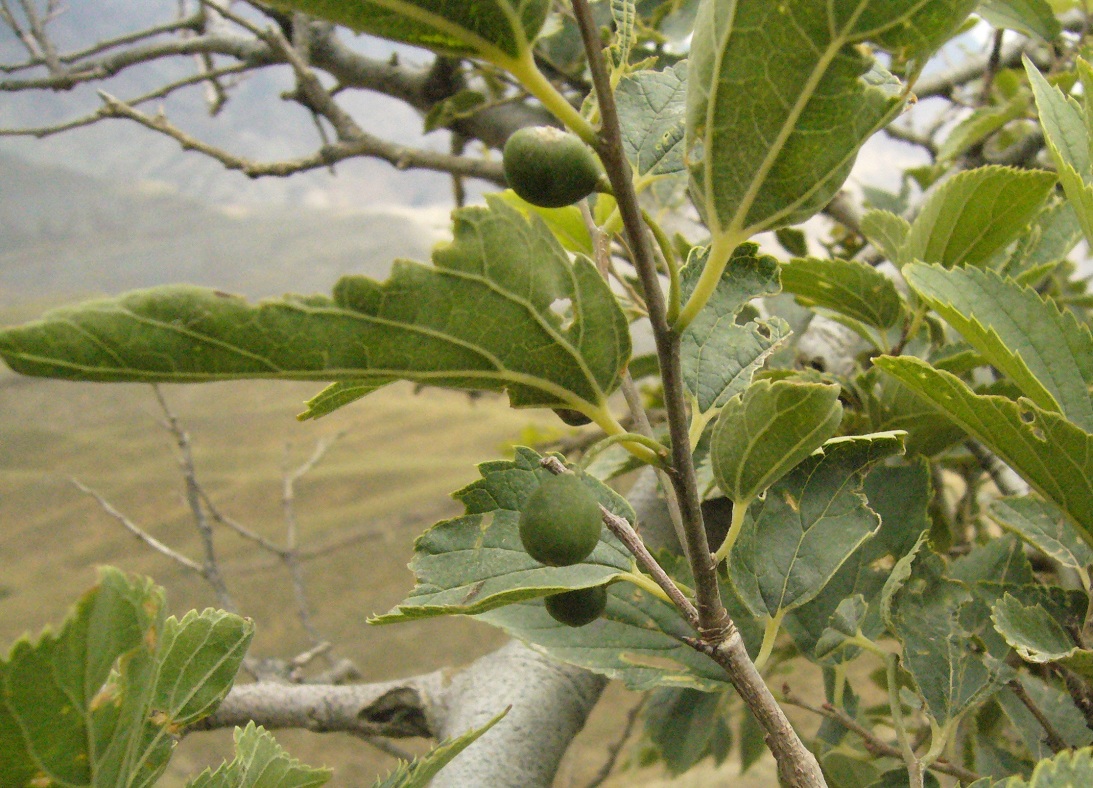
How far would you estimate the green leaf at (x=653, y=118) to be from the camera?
0.58 metres

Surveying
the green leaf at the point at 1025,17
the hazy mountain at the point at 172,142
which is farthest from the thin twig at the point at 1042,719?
the hazy mountain at the point at 172,142

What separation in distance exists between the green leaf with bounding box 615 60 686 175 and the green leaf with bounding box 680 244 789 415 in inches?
3.4

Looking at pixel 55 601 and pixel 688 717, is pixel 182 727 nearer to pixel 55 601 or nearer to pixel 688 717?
pixel 688 717

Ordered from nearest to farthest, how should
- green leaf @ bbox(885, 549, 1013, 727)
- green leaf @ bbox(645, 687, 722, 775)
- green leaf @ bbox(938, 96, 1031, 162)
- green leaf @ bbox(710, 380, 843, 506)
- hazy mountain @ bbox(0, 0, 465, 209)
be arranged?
green leaf @ bbox(710, 380, 843, 506)
green leaf @ bbox(885, 549, 1013, 727)
green leaf @ bbox(645, 687, 722, 775)
green leaf @ bbox(938, 96, 1031, 162)
hazy mountain @ bbox(0, 0, 465, 209)

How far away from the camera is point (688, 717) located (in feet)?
3.24

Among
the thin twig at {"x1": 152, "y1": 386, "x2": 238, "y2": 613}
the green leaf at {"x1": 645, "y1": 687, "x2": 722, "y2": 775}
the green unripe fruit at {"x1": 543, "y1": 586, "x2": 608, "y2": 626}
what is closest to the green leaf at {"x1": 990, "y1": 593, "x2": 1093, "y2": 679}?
the green unripe fruit at {"x1": 543, "y1": 586, "x2": 608, "y2": 626}

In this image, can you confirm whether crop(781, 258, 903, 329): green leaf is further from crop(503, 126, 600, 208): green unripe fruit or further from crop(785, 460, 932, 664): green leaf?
crop(503, 126, 600, 208): green unripe fruit

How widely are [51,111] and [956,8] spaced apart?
847cm

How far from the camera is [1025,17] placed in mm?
1136

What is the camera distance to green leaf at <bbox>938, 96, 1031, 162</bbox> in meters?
1.12

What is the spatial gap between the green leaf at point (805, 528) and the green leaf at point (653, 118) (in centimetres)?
24

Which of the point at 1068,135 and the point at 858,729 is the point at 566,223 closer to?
the point at 1068,135

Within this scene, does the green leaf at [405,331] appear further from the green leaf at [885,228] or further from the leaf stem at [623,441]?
the green leaf at [885,228]

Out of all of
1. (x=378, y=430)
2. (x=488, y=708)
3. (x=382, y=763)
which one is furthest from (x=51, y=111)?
(x=488, y=708)
